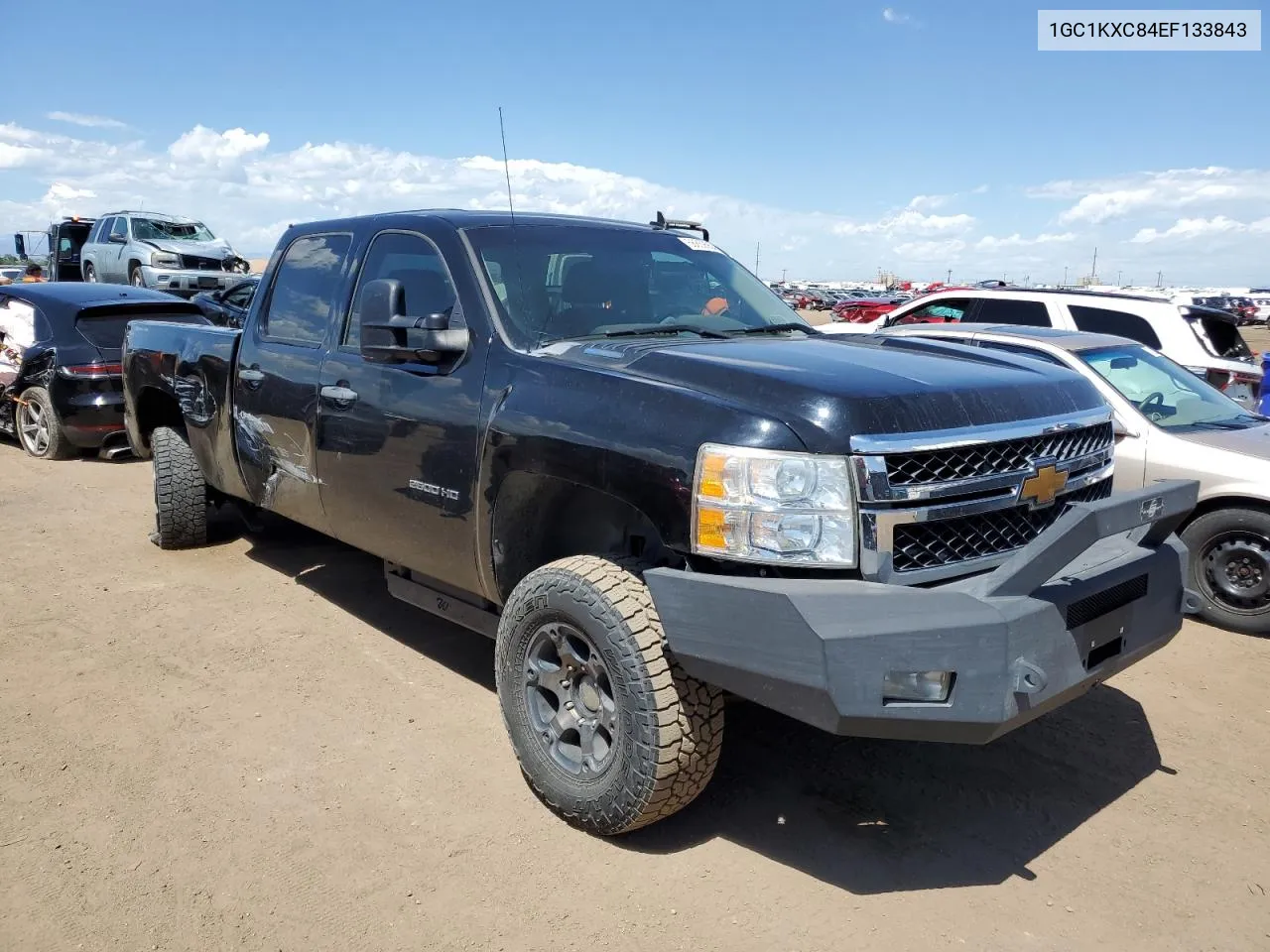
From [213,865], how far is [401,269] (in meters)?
2.41

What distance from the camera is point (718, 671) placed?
271cm

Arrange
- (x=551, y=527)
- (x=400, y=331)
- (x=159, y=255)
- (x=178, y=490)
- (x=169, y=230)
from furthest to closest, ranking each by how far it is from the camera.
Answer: (x=169, y=230) → (x=159, y=255) → (x=178, y=490) → (x=400, y=331) → (x=551, y=527)

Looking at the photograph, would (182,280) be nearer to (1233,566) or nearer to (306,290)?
(306,290)

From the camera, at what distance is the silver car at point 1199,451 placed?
5.38m

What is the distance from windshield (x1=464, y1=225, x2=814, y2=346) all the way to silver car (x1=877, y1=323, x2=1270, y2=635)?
4.80 ft

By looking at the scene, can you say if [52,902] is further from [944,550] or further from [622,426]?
[944,550]

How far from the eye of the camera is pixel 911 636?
97.8 inches

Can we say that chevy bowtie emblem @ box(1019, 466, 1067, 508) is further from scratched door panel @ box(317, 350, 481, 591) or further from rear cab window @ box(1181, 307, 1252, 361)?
rear cab window @ box(1181, 307, 1252, 361)

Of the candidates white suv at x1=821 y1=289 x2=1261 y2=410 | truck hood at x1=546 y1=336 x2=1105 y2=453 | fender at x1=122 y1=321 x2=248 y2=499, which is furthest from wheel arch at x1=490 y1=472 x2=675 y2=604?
white suv at x1=821 y1=289 x2=1261 y2=410

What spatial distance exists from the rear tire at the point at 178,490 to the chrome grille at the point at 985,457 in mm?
4746

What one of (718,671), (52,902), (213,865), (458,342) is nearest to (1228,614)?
(718,671)

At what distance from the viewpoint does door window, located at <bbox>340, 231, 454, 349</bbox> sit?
393 cm

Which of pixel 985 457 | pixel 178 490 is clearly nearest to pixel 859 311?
pixel 178 490

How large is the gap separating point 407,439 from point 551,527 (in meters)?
0.75
